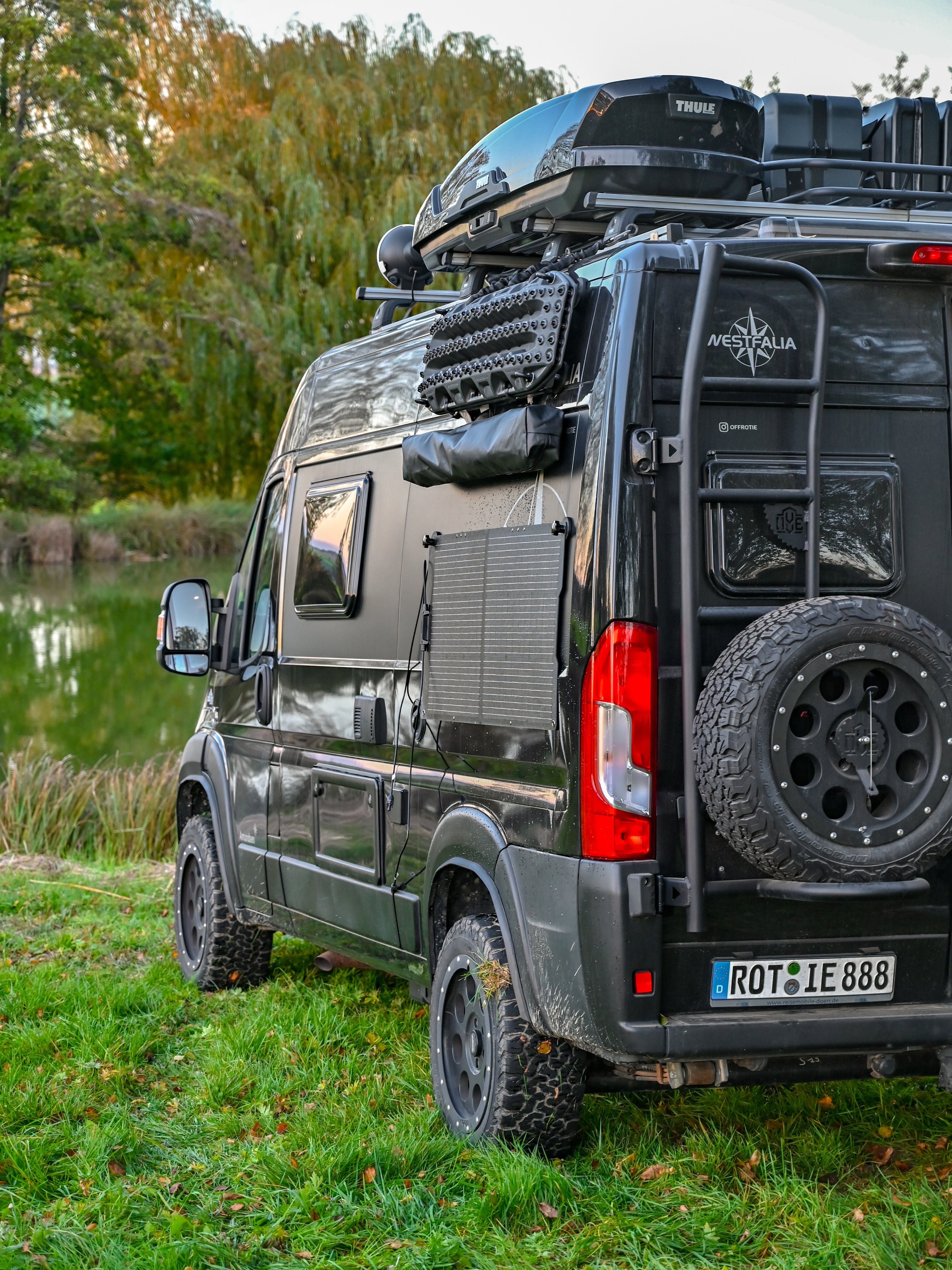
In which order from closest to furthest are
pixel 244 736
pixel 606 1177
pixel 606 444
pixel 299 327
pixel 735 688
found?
pixel 735 688
pixel 606 444
pixel 606 1177
pixel 244 736
pixel 299 327

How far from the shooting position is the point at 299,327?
73.7ft

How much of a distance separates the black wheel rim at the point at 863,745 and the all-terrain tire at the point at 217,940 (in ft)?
12.2

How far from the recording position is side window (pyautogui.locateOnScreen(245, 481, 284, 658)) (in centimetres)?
645

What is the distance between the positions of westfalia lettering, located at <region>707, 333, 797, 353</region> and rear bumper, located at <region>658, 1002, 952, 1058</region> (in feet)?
5.64

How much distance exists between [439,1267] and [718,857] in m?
1.25

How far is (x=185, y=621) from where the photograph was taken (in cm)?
666

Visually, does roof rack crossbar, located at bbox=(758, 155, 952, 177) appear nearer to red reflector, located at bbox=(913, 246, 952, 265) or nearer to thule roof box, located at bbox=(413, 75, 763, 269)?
thule roof box, located at bbox=(413, 75, 763, 269)

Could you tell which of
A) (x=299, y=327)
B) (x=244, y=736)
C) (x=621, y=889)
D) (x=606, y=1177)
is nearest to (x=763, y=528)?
(x=621, y=889)

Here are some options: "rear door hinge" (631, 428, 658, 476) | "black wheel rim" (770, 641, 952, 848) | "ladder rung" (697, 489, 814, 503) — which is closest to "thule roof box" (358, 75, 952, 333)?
"rear door hinge" (631, 428, 658, 476)

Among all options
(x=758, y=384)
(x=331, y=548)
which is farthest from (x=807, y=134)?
(x=331, y=548)

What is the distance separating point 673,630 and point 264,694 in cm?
289

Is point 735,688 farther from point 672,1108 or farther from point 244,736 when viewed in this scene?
point 244,736

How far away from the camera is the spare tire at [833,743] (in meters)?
3.58

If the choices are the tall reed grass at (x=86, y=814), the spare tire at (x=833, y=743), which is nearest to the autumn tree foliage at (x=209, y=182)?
the tall reed grass at (x=86, y=814)
